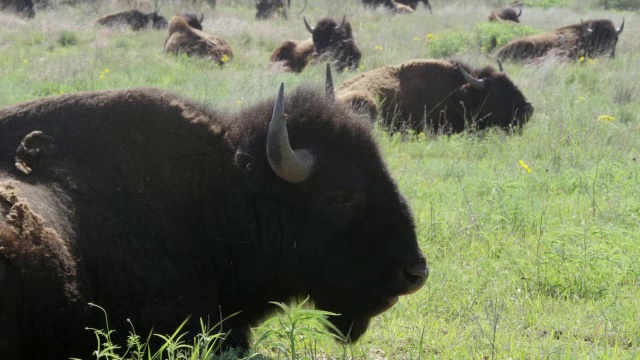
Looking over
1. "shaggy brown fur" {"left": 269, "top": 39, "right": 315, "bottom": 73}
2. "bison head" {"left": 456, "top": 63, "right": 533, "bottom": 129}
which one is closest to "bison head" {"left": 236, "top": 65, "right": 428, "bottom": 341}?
"bison head" {"left": 456, "top": 63, "right": 533, "bottom": 129}

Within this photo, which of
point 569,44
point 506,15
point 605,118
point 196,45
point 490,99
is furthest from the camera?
point 506,15

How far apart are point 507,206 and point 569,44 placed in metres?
14.0

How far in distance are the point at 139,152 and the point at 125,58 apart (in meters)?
13.3

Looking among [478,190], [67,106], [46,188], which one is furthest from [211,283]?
[478,190]

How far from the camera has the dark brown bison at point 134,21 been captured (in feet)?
82.8

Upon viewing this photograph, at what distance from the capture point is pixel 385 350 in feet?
16.3

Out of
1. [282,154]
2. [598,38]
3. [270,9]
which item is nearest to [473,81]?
[282,154]

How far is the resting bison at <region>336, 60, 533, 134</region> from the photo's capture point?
1202cm

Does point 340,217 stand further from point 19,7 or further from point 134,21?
point 19,7

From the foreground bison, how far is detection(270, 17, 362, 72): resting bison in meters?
12.9

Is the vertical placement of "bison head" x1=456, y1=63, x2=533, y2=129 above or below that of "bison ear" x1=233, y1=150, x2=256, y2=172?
below

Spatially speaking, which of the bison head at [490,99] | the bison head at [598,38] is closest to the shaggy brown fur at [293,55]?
the bison head at [598,38]

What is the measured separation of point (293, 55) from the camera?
1941cm

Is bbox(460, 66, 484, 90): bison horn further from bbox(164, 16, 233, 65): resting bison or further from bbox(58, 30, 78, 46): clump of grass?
bbox(58, 30, 78, 46): clump of grass
